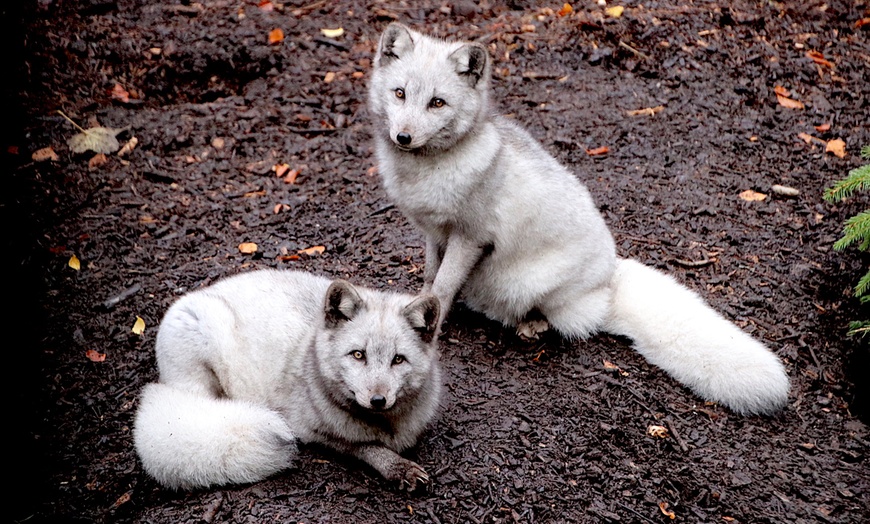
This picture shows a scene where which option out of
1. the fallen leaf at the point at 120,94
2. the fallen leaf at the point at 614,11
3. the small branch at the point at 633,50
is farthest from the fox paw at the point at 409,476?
the fallen leaf at the point at 614,11

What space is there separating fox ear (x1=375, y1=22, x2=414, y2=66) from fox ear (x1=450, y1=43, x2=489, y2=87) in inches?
12.2

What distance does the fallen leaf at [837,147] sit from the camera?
668 cm

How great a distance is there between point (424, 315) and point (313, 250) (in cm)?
224

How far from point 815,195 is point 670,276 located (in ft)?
6.18

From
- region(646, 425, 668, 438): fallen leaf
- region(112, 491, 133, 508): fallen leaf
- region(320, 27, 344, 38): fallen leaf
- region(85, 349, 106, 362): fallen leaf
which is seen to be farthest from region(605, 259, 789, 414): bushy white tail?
region(320, 27, 344, 38): fallen leaf

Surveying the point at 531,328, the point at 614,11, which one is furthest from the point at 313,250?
the point at 614,11

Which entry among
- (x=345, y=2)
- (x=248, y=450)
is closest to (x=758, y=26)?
(x=345, y=2)

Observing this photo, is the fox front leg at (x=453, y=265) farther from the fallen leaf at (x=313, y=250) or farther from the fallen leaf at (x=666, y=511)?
the fallen leaf at (x=666, y=511)

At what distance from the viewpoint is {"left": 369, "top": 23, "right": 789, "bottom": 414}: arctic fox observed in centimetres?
457

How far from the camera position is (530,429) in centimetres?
442

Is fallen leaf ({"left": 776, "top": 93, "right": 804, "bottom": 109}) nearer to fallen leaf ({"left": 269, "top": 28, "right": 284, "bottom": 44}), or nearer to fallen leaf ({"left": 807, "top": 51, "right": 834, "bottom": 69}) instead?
fallen leaf ({"left": 807, "top": 51, "right": 834, "bottom": 69})

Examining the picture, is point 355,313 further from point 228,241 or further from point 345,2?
point 345,2

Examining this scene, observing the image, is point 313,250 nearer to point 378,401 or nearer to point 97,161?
point 97,161

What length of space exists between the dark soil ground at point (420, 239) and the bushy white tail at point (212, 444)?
0.15 metres
